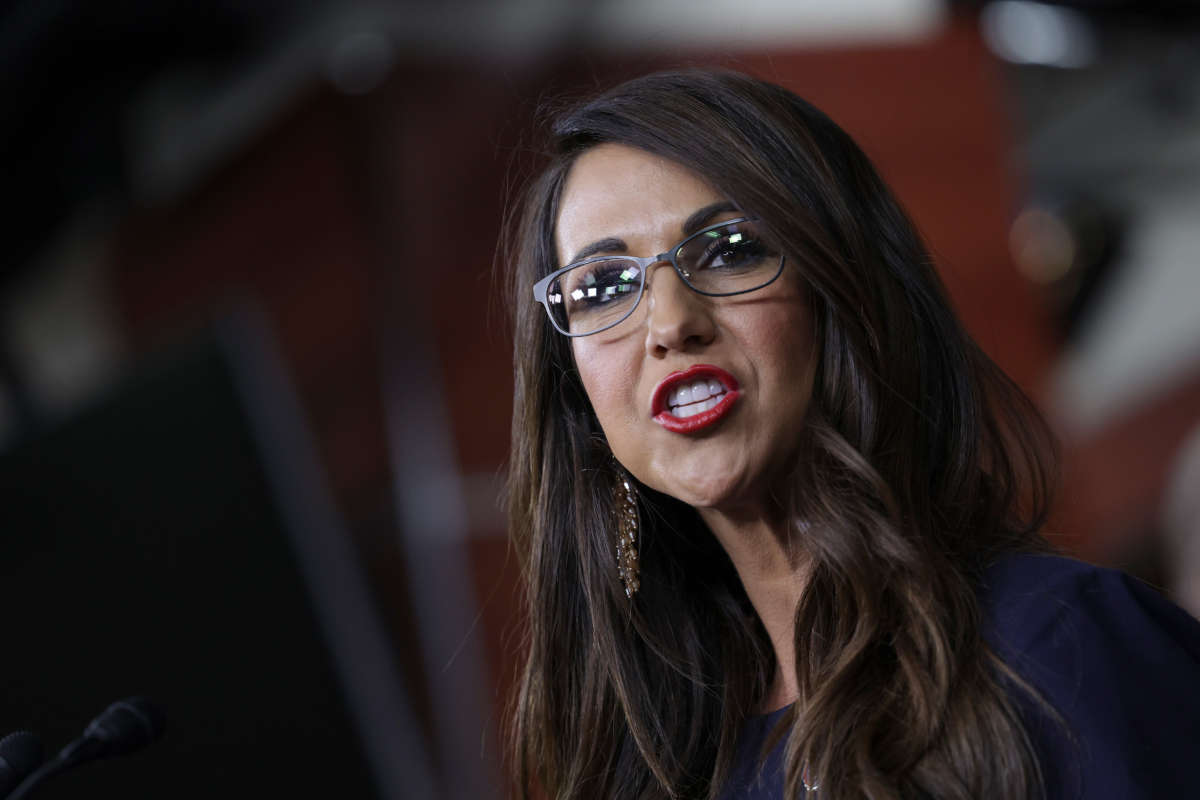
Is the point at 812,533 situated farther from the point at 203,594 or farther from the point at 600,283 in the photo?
the point at 203,594

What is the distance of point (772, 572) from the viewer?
136cm

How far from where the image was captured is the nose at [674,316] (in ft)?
4.00

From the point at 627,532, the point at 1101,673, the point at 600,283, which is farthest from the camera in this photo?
the point at 627,532

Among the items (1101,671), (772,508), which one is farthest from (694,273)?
(1101,671)

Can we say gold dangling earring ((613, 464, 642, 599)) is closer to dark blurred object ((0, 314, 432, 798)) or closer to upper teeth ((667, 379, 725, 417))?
upper teeth ((667, 379, 725, 417))

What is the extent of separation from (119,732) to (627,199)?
2.48 ft

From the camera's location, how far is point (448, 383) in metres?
4.36

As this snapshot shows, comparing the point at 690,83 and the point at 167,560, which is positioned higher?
the point at 690,83

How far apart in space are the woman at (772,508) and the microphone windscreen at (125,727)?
43 cm

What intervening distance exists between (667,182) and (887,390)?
0.30 m

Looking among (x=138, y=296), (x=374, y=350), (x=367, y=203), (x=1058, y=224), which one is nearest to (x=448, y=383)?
(x=374, y=350)

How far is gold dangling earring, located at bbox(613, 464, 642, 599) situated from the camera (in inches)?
58.4

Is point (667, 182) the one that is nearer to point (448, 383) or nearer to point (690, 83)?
point (690, 83)

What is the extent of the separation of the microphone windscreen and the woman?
1.40ft
